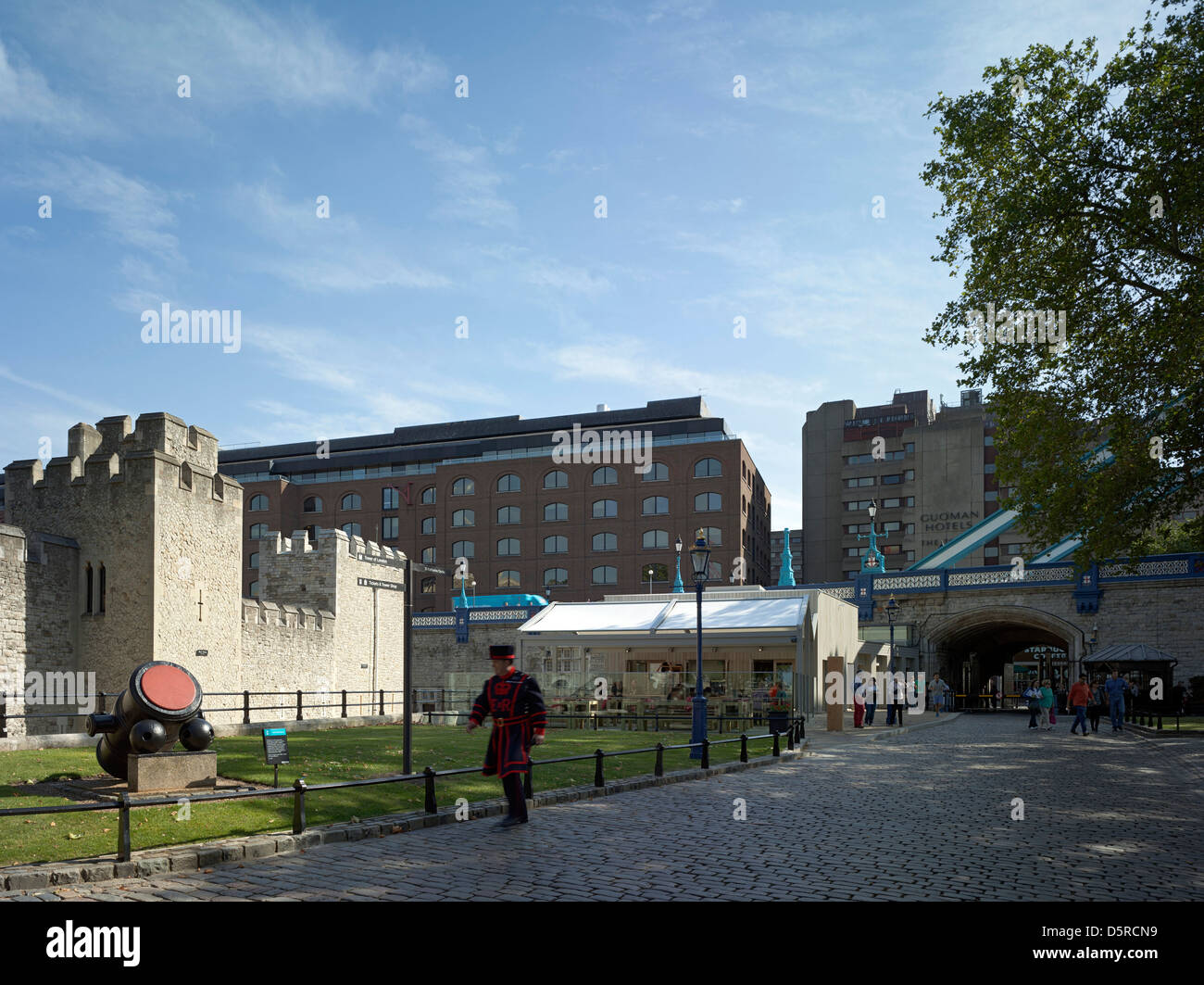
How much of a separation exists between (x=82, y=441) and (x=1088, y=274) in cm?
2605

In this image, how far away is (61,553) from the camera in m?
26.5

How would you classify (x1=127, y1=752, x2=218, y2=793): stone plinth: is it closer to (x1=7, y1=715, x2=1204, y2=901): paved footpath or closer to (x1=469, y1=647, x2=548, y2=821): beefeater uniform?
(x1=7, y1=715, x2=1204, y2=901): paved footpath

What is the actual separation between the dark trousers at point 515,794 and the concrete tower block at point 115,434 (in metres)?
23.3

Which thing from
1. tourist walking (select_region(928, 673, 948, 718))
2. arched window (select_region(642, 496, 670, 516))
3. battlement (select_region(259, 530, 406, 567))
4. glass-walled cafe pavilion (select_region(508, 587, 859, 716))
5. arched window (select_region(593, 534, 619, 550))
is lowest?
tourist walking (select_region(928, 673, 948, 718))

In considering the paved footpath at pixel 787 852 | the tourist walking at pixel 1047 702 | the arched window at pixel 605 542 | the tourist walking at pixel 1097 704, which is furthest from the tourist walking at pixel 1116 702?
the arched window at pixel 605 542

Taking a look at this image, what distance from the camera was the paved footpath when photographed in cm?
724

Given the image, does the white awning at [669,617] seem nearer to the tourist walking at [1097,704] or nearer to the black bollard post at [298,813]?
the tourist walking at [1097,704]

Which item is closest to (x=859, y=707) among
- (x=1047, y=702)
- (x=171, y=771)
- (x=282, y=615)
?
(x=1047, y=702)

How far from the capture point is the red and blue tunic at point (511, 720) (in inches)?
400

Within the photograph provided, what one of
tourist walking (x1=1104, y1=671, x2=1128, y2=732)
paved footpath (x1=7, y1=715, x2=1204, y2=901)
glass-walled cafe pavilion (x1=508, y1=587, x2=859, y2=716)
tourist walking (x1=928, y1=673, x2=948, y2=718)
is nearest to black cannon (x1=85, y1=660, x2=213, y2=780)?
paved footpath (x1=7, y1=715, x2=1204, y2=901)

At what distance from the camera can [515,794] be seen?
1019cm

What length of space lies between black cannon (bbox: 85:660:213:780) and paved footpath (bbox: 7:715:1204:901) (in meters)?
3.26

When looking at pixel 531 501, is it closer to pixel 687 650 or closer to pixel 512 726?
pixel 687 650
